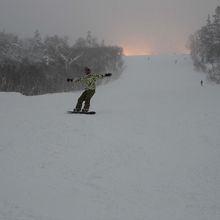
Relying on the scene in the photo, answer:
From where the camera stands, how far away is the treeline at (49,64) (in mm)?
56781

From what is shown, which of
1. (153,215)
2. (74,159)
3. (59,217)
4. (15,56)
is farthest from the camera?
(15,56)

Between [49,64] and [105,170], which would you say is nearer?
[105,170]

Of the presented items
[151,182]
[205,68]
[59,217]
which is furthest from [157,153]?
[205,68]

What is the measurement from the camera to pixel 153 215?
5.37 metres

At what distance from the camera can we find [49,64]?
225 feet

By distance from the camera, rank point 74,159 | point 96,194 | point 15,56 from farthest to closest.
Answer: point 15,56
point 74,159
point 96,194

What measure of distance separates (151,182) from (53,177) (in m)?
1.78

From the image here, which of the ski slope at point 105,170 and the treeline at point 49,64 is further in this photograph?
the treeline at point 49,64

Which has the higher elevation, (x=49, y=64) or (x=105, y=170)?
(x=49, y=64)

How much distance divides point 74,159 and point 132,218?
2.45 metres

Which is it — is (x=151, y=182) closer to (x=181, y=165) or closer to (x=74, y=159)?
(x=181, y=165)

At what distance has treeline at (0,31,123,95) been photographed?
56.8 metres

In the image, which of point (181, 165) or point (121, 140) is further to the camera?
point (121, 140)

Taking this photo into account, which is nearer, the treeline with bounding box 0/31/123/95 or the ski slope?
the ski slope
